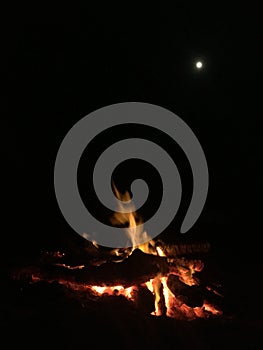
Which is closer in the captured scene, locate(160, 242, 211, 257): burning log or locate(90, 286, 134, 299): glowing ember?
locate(90, 286, 134, 299): glowing ember

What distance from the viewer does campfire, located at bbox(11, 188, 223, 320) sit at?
180 inches

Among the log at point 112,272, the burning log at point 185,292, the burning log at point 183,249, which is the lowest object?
the burning log at point 185,292

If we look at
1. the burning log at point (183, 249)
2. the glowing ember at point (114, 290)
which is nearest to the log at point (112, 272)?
the glowing ember at point (114, 290)

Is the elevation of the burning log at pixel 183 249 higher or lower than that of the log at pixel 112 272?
higher

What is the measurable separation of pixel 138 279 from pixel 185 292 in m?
0.61

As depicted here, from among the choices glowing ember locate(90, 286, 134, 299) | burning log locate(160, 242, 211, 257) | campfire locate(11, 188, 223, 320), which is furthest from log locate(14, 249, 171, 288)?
burning log locate(160, 242, 211, 257)

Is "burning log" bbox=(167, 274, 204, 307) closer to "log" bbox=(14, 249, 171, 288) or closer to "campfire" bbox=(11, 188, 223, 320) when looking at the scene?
"campfire" bbox=(11, 188, 223, 320)

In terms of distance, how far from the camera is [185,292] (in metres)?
4.65

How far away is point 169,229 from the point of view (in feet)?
25.0

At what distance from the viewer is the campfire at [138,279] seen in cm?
457

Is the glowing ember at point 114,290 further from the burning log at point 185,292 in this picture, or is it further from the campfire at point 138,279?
the burning log at point 185,292

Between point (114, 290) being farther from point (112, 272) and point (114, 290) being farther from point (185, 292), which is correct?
point (185, 292)

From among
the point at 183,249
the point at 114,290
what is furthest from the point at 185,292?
the point at 183,249

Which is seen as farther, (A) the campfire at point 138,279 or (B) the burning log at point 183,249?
(B) the burning log at point 183,249
